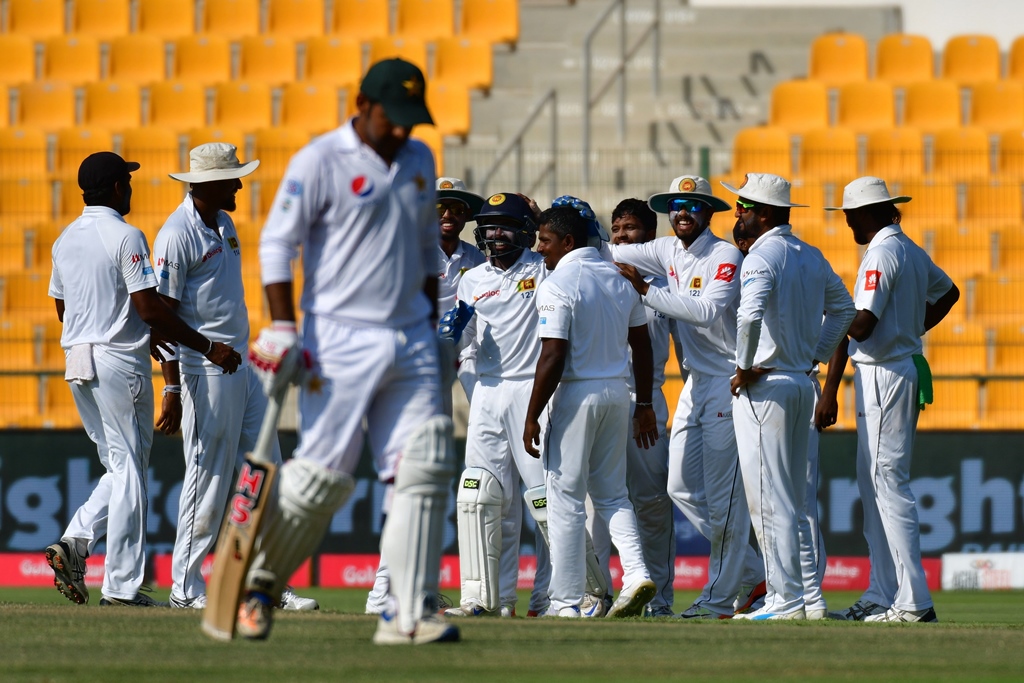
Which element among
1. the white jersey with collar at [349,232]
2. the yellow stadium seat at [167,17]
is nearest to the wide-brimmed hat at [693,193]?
the white jersey with collar at [349,232]

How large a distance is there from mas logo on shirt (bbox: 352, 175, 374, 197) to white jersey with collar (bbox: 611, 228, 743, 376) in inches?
133

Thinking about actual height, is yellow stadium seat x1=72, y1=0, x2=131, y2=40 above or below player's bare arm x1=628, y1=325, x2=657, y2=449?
above

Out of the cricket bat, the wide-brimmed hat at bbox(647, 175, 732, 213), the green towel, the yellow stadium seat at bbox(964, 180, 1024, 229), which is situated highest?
Result: the yellow stadium seat at bbox(964, 180, 1024, 229)

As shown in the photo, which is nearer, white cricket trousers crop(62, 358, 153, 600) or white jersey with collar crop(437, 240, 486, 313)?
white cricket trousers crop(62, 358, 153, 600)

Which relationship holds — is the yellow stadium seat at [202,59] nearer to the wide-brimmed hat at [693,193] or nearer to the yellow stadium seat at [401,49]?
the yellow stadium seat at [401,49]

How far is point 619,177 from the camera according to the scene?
1739 cm

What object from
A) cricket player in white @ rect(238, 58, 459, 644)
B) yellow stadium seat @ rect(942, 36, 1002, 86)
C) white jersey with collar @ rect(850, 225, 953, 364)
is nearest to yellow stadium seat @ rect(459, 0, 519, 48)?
yellow stadium seat @ rect(942, 36, 1002, 86)

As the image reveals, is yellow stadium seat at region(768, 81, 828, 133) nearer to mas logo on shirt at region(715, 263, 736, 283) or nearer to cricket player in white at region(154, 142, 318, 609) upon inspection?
mas logo on shirt at region(715, 263, 736, 283)

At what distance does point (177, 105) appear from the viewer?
1936 centimetres

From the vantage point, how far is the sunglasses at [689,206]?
9.22m

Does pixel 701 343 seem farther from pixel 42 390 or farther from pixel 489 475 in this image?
pixel 42 390

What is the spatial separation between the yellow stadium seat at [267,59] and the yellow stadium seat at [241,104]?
761mm

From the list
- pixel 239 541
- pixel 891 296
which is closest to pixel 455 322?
pixel 891 296

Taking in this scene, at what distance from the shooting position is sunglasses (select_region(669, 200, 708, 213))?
9219 mm
